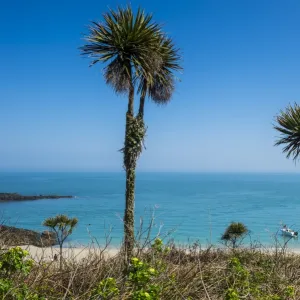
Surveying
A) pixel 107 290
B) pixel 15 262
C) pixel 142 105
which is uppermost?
pixel 142 105

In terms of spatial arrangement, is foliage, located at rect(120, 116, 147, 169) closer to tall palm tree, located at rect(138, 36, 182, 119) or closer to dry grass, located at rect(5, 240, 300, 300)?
tall palm tree, located at rect(138, 36, 182, 119)

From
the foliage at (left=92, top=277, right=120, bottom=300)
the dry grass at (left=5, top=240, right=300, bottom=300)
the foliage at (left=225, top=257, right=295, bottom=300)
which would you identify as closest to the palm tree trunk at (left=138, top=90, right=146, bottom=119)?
the dry grass at (left=5, top=240, right=300, bottom=300)

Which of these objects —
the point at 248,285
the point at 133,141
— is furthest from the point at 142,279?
the point at 133,141

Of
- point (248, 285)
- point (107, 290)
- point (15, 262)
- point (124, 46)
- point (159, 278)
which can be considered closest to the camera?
point (107, 290)

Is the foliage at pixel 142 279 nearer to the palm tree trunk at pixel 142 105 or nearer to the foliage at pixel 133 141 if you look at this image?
the foliage at pixel 133 141

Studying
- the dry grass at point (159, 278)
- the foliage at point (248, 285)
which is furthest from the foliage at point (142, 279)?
the foliage at point (248, 285)

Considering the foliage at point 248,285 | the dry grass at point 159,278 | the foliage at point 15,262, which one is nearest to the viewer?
the foliage at point 15,262

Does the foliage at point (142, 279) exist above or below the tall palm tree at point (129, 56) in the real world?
below

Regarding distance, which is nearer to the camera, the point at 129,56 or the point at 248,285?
the point at 248,285

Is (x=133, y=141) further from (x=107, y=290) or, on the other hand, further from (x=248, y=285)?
(x=107, y=290)

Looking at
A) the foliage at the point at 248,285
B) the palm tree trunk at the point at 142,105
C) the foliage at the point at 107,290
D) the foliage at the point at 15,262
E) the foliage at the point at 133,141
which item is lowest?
the foliage at the point at 248,285

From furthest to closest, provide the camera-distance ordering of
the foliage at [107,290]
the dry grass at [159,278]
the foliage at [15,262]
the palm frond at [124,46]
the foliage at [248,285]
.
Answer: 1. the palm frond at [124,46]
2. the foliage at [248,285]
3. the dry grass at [159,278]
4. the foliage at [15,262]
5. the foliage at [107,290]

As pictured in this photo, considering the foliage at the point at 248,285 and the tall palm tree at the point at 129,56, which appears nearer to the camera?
the foliage at the point at 248,285

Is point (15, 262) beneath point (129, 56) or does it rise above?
beneath
